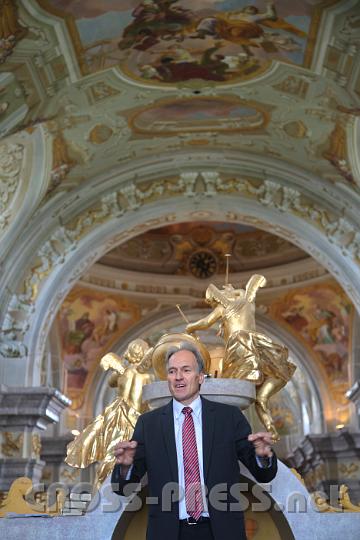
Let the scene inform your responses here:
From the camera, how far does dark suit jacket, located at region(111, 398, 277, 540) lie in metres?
3.42

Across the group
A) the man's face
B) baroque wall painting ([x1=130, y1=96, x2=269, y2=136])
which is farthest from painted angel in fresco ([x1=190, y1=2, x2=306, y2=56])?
the man's face

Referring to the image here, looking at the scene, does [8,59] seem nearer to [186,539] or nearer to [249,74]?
[249,74]

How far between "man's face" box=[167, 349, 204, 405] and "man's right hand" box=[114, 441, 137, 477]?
28cm

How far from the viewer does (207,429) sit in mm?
3523

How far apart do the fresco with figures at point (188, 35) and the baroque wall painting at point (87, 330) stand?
10216mm

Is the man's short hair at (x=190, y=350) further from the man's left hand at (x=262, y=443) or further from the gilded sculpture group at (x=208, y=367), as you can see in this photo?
the gilded sculpture group at (x=208, y=367)

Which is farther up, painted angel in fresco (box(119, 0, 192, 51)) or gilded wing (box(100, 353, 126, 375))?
painted angel in fresco (box(119, 0, 192, 51))

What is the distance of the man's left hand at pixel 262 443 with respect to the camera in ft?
11.1

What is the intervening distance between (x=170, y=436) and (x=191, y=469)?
6.7 inches

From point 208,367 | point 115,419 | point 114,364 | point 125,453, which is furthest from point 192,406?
point 114,364

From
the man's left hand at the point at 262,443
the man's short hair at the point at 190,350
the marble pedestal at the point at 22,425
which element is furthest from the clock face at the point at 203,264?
the man's left hand at the point at 262,443

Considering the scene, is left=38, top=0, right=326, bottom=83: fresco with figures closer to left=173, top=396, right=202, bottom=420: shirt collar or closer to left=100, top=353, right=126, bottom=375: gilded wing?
left=100, top=353, right=126, bottom=375: gilded wing

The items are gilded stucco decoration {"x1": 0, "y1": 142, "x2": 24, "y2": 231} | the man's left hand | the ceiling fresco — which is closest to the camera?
the man's left hand

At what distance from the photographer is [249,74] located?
12891 millimetres
